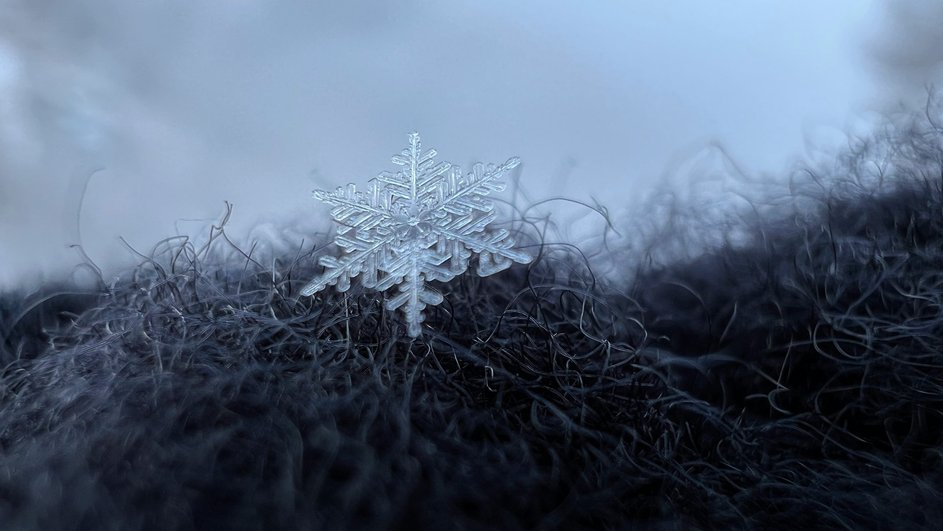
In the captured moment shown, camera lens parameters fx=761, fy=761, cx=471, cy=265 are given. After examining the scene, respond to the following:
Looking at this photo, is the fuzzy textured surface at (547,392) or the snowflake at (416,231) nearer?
the fuzzy textured surface at (547,392)

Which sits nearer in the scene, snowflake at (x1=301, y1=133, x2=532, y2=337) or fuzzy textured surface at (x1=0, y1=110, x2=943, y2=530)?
fuzzy textured surface at (x1=0, y1=110, x2=943, y2=530)

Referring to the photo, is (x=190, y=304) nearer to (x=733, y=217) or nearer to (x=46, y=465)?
(x=46, y=465)

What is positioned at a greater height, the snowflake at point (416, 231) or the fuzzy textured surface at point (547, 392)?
the snowflake at point (416, 231)

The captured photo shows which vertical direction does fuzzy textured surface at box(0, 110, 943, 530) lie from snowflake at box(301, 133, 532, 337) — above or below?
below

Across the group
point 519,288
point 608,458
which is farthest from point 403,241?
point 608,458

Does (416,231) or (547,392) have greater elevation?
(416,231)
